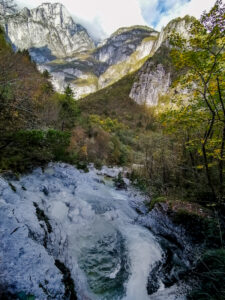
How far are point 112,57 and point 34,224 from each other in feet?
648

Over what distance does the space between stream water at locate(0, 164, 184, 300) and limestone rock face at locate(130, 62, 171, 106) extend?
8138 centimetres

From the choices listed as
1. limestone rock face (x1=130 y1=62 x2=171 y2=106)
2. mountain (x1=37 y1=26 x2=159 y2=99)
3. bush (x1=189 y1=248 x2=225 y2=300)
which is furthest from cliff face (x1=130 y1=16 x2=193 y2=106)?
bush (x1=189 y1=248 x2=225 y2=300)

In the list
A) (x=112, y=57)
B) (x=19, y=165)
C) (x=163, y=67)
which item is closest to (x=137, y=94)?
(x=163, y=67)

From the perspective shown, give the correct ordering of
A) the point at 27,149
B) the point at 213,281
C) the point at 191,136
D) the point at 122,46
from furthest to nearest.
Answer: the point at 122,46
the point at 191,136
the point at 27,149
the point at 213,281

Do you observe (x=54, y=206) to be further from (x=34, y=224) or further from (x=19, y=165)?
(x=19, y=165)

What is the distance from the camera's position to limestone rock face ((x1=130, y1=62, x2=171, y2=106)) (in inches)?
3155

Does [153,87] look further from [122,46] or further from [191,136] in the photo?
[122,46]

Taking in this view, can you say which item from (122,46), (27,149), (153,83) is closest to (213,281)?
(27,149)

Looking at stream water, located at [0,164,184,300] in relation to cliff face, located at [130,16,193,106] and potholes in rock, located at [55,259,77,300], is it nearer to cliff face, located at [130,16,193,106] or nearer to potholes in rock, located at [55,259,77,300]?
potholes in rock, located at [55,259,77,300]

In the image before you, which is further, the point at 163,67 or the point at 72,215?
the point at 163,67

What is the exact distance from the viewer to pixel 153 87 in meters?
81.1

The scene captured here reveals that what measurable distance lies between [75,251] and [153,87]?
88.5 m

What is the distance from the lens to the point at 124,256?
4105mm

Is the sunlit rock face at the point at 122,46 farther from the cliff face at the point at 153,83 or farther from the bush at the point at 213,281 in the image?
the bush at the point at 213,281
